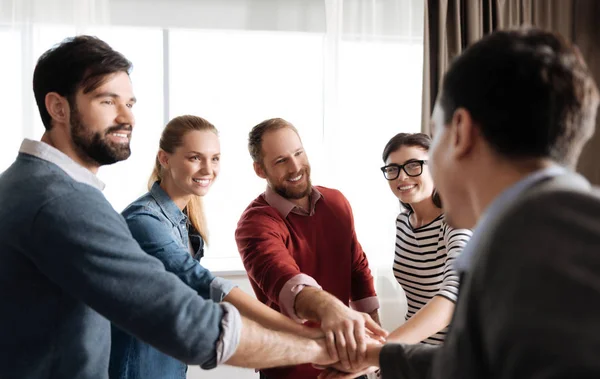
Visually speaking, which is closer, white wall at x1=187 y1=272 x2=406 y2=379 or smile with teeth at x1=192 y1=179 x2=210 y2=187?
smile with teeth at x1=192 y1=179 x2=210 y2=187

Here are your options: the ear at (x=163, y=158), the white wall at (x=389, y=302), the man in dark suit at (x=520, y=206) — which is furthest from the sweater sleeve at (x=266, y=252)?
the white wall at (x=389, y=302)

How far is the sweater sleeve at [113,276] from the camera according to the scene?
1.30 metres

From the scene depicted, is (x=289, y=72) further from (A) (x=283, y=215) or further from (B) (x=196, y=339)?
(B) (x=196, y=339)

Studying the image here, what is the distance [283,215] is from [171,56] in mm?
2053

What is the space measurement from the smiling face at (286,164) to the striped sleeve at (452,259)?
1.73ft

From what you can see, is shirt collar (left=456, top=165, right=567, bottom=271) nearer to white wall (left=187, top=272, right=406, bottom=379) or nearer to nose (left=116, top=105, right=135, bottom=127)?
nose (left=116, top=105, right=135, bottom=127)

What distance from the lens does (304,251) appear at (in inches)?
83.9

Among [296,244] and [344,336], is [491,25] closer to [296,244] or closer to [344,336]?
[296,244]

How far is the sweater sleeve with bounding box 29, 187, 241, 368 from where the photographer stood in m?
1.30

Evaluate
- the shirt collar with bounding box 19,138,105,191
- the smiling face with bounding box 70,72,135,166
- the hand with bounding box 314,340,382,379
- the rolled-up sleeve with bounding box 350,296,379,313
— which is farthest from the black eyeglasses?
the shirt collar with bounding box 19,138,105,191

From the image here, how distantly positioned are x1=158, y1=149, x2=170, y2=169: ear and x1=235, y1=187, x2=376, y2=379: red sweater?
13.0 inches

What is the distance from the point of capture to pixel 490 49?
92 cm

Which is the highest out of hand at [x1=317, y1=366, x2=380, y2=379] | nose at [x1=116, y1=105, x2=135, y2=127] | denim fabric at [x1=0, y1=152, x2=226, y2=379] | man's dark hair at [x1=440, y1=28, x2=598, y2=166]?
man's dark hair at [x1=440, y1=28, x2=598, y2=166]

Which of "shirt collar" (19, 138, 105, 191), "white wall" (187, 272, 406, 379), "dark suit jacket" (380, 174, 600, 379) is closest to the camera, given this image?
"dark suit jacket" (380, 174, 600, 379)
